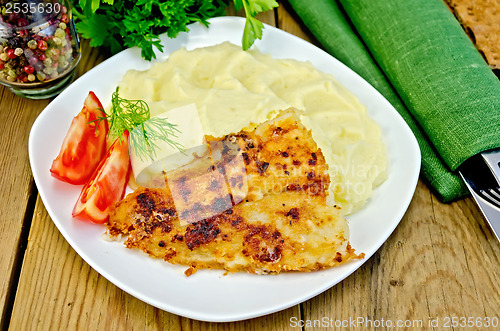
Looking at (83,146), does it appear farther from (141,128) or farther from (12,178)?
(12,178)

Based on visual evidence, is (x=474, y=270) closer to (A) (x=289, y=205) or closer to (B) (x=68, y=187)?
(A) (x=289, y=205)

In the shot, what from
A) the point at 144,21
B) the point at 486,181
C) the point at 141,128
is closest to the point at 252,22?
the point at 144,21

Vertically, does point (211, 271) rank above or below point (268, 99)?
below

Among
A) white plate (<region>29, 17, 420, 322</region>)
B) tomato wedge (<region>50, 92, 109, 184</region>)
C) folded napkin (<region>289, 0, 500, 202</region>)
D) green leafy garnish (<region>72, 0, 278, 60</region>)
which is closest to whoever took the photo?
white plate (<region>29, 17, 420, 322</region>)

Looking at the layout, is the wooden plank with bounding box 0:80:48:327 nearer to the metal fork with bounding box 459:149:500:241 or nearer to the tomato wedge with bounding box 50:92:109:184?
the tomato wedge with bounding box 50:92:109:184

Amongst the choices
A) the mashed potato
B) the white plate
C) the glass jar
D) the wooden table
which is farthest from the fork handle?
the glass jar

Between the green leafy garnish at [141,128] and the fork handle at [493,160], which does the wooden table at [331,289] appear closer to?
the fork handle at [493,160]

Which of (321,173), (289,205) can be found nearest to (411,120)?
(321,173)
